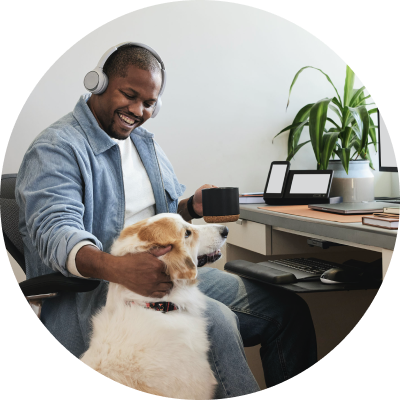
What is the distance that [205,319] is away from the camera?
959 millimetres

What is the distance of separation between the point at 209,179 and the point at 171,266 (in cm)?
32

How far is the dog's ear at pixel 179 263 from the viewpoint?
0.89 metres

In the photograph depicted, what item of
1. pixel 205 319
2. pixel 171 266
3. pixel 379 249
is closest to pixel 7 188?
pixel 171 266

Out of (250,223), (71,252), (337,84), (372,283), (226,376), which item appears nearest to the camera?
(71,252)

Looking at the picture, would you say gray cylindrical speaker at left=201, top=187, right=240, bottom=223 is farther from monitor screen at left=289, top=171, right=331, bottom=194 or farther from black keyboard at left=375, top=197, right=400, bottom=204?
black keyboard at left=375, top=197, right=400, bottom=204

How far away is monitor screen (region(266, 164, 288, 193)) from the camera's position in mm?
1188

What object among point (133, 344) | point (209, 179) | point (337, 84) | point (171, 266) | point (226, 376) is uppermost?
point (337, 84)

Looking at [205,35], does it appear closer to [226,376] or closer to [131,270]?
[131,270]

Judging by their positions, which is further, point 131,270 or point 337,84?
point 337,84

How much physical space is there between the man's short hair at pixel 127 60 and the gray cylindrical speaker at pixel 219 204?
0.34 metres

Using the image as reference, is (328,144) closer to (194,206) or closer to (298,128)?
(298,128)

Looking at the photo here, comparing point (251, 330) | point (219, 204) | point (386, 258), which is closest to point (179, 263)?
point (219, 204)

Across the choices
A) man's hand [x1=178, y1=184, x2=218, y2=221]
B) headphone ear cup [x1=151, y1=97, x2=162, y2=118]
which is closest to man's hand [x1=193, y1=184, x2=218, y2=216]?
man's hand [x1=178, y1=184, x2=218, y2=221]

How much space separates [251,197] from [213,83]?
0.37 m
